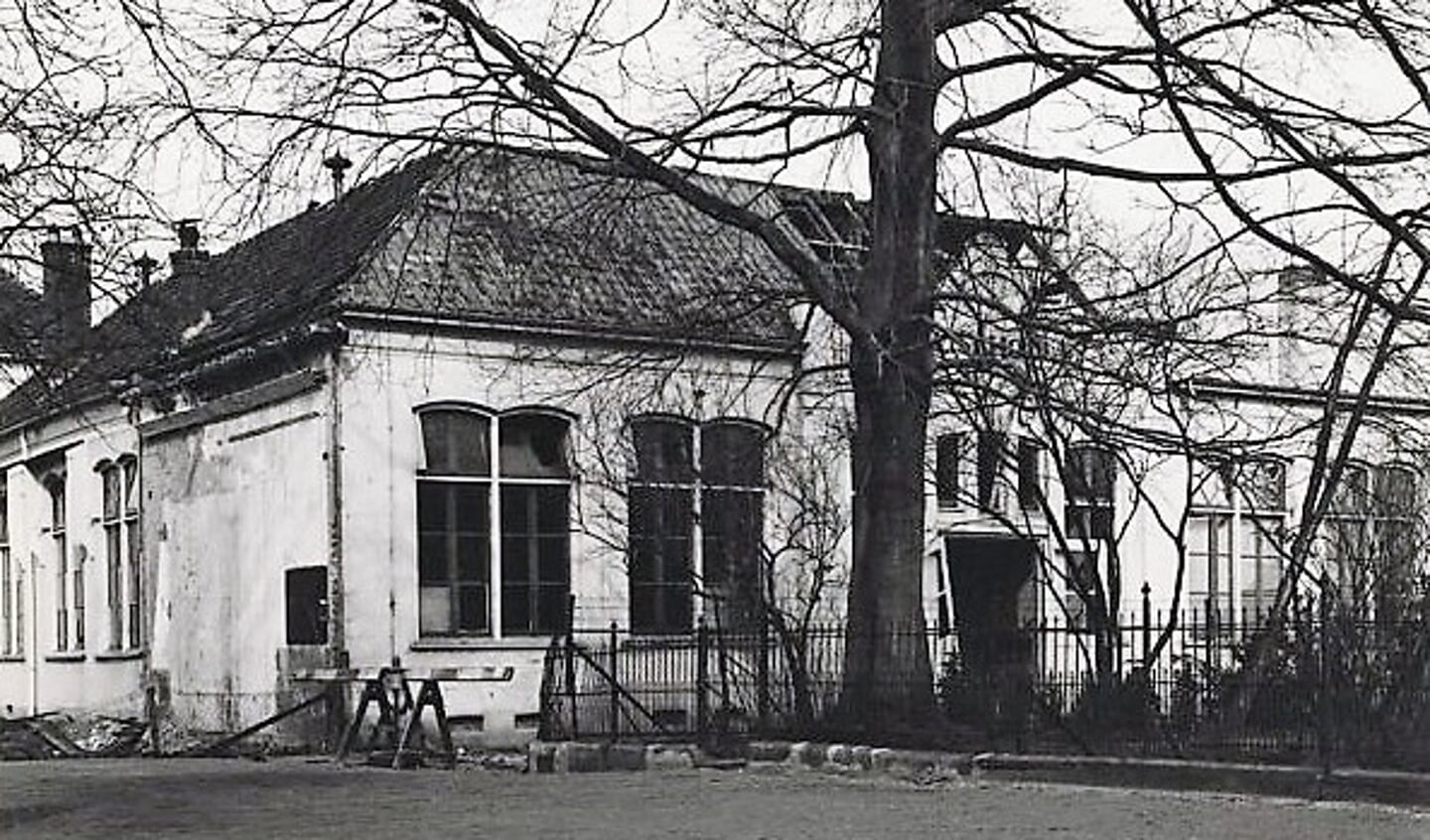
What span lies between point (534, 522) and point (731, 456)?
2797 mm

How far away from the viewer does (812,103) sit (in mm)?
18641

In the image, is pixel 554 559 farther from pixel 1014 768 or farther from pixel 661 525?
pixel 1014 768

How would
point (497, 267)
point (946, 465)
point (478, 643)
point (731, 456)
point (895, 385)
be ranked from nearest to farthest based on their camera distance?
point (895, 385) → point (478, 643) → point (497, 267) → point (731, 456) → point (946, 465)

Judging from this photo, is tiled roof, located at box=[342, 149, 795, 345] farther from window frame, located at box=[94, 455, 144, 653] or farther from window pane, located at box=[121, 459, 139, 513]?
window frame, located at box=[94, 455, 144, 653]

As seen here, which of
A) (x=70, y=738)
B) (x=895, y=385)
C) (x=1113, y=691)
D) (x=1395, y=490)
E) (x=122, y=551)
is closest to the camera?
(x=1113, y=691)

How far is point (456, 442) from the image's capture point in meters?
25.3

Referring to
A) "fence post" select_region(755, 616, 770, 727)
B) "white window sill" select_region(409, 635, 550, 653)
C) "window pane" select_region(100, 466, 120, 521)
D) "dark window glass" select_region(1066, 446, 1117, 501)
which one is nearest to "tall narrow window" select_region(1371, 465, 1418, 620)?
"dark window glass" select_region(1066, 446, 1117, 501)

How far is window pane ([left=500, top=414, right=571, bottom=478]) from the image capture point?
1010 inches

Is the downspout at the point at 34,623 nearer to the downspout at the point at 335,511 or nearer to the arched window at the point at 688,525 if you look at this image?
the downspout at the point at 335,511

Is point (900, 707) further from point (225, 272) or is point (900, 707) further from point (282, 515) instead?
point (225, 272)

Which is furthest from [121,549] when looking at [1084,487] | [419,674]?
[1084,487]

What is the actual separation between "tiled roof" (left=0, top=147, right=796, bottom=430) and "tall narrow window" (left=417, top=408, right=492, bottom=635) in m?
1.40

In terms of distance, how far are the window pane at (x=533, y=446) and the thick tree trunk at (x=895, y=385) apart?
6.99 m

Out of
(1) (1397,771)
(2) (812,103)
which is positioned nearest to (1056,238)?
(2) (812,103)
